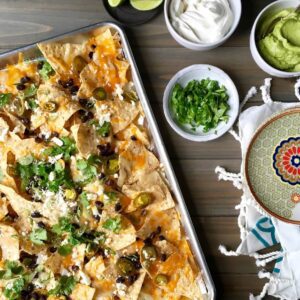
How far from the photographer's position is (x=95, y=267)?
2.00 meters

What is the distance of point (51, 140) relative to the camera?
204 cm

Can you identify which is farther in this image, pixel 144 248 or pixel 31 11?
pixel 31 11

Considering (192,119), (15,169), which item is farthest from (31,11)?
(192,119)

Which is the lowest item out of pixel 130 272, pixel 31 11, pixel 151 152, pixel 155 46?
pixel 130 272

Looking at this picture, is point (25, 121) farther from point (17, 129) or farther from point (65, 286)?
point (65, 286)

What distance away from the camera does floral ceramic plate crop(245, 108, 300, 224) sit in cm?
196

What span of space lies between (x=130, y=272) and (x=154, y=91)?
791 millimetres

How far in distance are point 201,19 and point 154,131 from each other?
0.51 m

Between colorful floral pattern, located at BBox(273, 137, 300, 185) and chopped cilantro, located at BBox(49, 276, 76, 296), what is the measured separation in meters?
0.99

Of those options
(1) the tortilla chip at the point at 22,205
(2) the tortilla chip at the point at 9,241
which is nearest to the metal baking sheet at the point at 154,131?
(1) the tortilla chip at the point at 22,205

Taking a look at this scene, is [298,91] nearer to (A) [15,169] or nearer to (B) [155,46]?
(B) [155,46]

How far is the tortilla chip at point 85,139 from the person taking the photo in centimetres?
195

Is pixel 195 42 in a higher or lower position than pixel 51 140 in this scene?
higher

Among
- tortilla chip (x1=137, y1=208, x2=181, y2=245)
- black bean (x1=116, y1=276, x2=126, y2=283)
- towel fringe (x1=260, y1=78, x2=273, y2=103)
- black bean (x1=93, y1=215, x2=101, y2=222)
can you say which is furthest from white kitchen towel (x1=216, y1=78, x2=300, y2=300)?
black bean (x1=93, y1=215, x2=101, y2=222)
